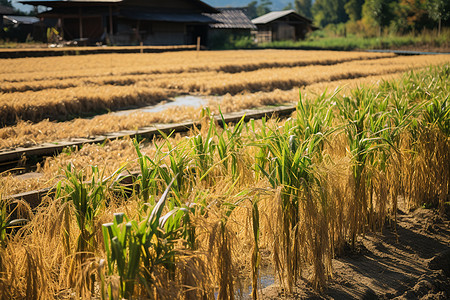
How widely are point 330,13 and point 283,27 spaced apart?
131 ft

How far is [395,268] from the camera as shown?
310 cm

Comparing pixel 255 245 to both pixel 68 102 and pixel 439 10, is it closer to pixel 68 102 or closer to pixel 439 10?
pixel 68 102

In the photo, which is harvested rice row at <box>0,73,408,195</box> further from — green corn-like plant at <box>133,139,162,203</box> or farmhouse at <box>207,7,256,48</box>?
farmhouse at <box>207,7,256,48</box>

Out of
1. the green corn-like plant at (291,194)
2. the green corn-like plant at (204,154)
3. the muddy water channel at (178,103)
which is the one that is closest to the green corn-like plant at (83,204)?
the green corn-like plant at (204,154)

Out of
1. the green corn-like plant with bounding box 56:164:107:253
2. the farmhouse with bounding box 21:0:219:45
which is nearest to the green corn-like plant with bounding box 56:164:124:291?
the green corn-like plant with bounding box 56:164:107:253

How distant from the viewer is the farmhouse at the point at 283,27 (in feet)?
140

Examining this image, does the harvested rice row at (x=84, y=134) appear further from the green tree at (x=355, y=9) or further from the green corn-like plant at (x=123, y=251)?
the green tree at (x=355, y=9)

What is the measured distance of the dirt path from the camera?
279 cm

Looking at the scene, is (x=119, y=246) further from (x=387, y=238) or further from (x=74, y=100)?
(x=74, y=100)

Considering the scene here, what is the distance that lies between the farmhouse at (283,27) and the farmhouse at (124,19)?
11115 mm

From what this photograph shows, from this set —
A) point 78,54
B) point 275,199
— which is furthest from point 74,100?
point 78,54

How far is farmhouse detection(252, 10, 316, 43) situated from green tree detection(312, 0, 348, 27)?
31695 millimetres

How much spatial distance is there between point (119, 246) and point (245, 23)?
37878 mm

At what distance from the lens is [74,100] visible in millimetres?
8273
